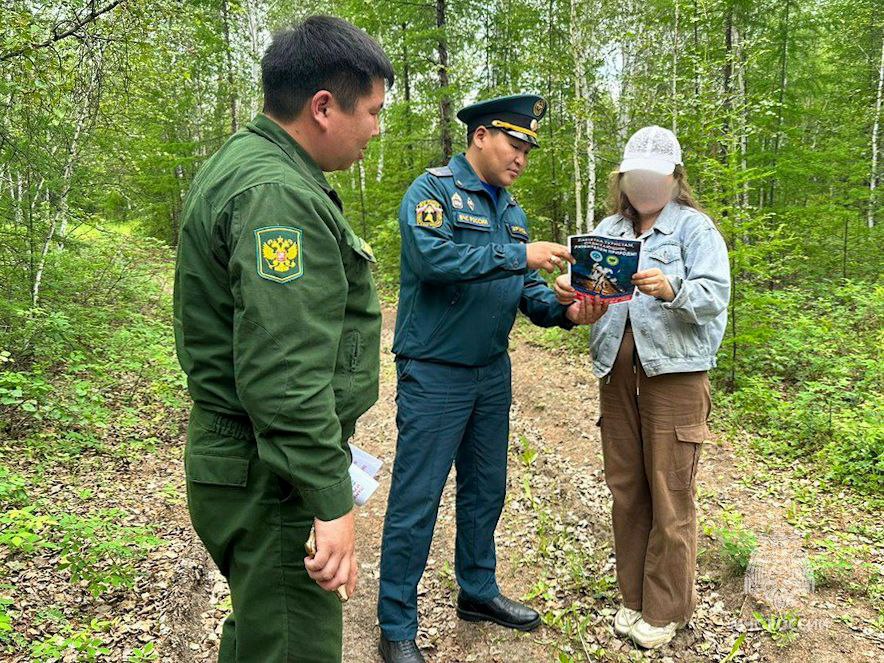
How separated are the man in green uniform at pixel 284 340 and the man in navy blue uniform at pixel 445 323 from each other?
0.94m

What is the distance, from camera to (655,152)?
2646 mm

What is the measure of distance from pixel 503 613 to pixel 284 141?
265 cm

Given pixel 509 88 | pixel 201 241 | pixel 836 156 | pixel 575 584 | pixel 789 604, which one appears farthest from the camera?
pixel 509 88

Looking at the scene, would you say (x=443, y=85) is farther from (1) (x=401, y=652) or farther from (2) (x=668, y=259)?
(1) (x=401, y=652)

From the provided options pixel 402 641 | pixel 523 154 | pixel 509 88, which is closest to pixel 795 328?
pixel 523 154

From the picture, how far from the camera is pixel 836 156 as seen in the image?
30.7 ft

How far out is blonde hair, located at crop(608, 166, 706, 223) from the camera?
2.79 metres

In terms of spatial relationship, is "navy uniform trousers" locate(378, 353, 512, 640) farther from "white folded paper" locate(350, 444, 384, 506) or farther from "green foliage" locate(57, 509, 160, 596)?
"green foliage" locate(57, 509, 160, 596)

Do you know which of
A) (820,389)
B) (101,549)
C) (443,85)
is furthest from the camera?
(443,85)

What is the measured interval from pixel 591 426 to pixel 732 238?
244cm

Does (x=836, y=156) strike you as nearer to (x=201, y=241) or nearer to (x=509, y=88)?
(x=509, y=88)

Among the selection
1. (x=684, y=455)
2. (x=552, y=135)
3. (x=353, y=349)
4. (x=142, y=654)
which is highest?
(x=552, y=135)

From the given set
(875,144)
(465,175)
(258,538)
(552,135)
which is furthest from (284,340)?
(875,144)

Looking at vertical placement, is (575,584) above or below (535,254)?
below
